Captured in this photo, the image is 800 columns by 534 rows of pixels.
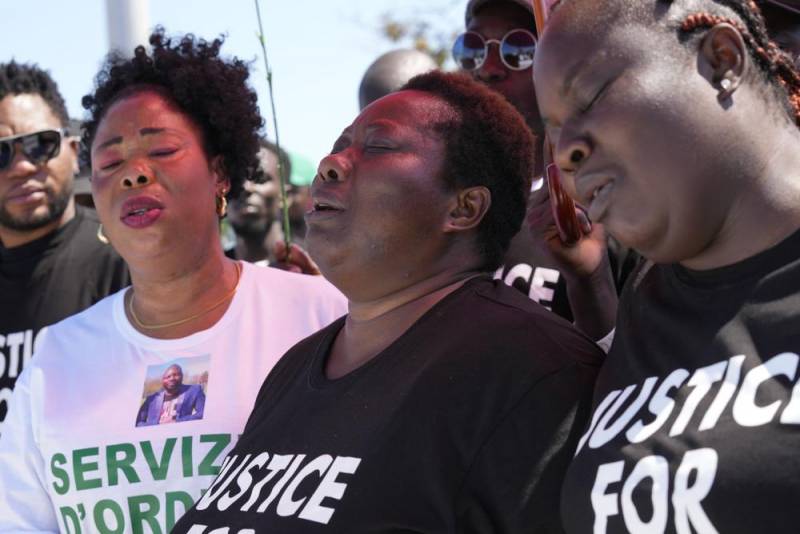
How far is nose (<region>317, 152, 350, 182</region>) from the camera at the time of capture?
256cm

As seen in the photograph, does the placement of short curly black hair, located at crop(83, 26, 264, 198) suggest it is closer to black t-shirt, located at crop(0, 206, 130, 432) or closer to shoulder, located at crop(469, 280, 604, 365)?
black t-shirt, located at crop(0, 206, 130, 432)

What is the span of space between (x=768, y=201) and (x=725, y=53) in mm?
231

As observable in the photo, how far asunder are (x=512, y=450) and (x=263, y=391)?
860mm

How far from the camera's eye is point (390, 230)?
97.9 inches

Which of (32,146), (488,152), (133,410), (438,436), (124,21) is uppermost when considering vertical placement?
→ (124,21)

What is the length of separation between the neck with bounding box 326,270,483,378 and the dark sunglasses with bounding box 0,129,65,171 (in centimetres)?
241

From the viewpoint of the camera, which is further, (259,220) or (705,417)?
(259,220)

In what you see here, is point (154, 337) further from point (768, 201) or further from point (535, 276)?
point (768, 201)

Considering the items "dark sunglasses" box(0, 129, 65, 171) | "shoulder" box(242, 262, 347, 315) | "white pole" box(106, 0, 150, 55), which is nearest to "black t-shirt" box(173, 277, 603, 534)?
"shoulder" box(242, 262, 347, 315)

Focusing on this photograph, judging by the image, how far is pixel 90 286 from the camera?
429 centimetres

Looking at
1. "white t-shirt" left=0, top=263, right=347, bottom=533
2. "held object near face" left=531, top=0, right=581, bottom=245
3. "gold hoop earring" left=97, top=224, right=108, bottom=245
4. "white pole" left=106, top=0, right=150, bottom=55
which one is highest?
"white pole" left=106, top=0, right=150, bottom=55

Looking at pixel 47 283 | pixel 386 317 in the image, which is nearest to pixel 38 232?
pixel 47 283

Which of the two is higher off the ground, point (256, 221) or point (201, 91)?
point (201, 91)

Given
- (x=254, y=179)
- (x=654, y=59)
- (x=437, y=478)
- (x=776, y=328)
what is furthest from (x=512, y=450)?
(x=254, y=179)
